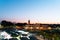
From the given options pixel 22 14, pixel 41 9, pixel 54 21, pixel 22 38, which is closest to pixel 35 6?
pixel 41 9

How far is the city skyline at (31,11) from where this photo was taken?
1.44 metres

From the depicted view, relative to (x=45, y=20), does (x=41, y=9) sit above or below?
above

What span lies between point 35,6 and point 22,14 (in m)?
0.19

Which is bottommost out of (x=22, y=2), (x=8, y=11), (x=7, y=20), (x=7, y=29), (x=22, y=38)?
(x=22, y=38)

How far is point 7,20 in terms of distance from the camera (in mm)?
1438

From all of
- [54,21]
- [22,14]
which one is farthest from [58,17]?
[22,14]

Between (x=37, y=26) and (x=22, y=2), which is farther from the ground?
(x=22, y=2)

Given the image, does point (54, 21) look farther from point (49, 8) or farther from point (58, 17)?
point (49, 8)

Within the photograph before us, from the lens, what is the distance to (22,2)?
1449 mm

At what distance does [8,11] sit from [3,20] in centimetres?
12

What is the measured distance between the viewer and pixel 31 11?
145 cm

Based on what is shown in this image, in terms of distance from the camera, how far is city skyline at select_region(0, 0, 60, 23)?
1.44 m

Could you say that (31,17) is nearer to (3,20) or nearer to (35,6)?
(35,6)

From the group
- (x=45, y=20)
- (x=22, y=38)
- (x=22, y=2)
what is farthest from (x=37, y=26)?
(x=22, y=2)
